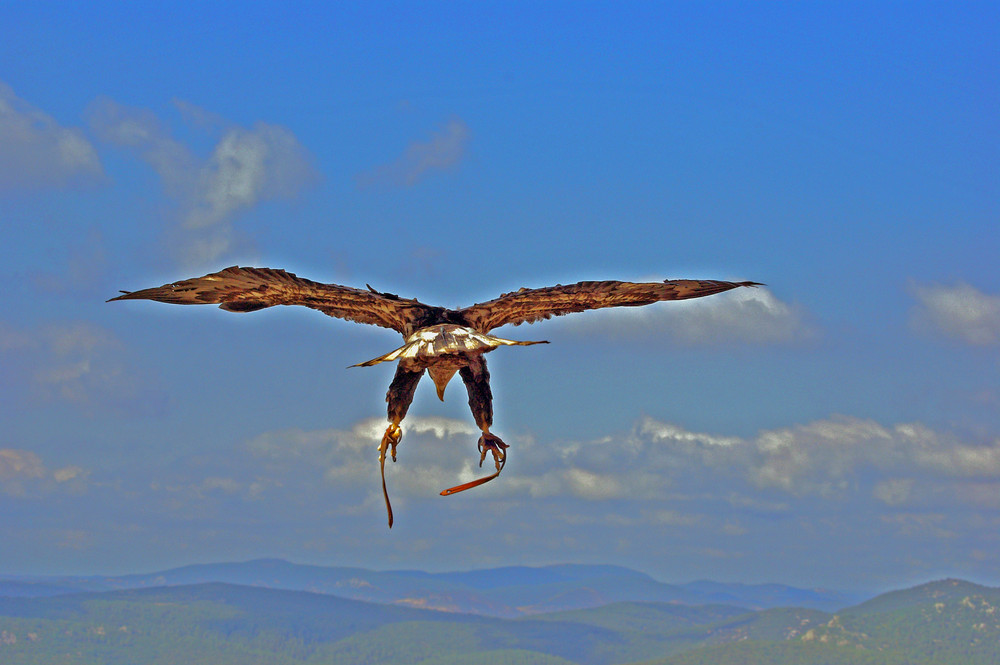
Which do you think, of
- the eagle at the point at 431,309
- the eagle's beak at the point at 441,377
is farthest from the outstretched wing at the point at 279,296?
the eagle's beak at the point at 441,377

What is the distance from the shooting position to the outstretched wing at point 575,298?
17.5 m

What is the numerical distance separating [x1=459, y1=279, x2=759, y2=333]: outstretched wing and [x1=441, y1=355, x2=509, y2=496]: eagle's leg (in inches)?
38.9

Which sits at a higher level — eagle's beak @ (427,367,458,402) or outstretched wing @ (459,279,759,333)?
outstretched wing @ (459,279,759,333)

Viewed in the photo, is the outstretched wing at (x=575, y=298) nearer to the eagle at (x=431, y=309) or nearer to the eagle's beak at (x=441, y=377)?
the eagle at (x=431, y=309)

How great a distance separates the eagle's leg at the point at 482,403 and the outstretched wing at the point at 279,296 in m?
1.30

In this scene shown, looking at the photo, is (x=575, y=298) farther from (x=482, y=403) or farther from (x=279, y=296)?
(x=279, y=296)

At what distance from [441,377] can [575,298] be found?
2.82m

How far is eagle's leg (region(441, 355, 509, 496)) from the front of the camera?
16.6 meters

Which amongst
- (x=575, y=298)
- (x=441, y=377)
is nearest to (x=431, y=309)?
(x=441, y=377)

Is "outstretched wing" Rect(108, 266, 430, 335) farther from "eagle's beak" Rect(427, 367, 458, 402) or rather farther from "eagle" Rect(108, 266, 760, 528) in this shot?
"eagle's beak" Rect(427, 367, 458, 402)

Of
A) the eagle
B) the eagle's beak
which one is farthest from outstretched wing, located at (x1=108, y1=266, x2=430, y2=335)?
the eagle's beak

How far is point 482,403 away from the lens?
A: 16984mm

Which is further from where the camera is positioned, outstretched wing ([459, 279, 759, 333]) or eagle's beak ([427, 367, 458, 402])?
outstretched wing ([459, 279, 759, 333])

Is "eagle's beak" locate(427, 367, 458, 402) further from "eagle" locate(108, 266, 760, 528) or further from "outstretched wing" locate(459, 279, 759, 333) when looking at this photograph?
"outstretched wing" locate(459, 279, 759, 333)
